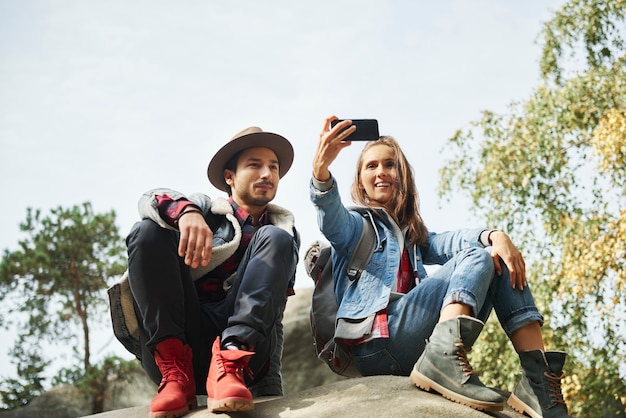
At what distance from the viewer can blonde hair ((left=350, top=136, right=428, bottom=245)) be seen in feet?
10.9

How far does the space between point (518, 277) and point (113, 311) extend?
1592 mm

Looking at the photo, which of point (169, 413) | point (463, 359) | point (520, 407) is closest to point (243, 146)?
point (169, 413)

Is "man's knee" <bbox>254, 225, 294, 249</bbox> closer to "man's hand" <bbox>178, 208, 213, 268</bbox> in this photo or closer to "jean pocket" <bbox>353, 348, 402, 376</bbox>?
"man's hand" <bbox>178, 208, 213, 268</bbox>

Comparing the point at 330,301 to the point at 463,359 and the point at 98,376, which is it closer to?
the point at 463,359

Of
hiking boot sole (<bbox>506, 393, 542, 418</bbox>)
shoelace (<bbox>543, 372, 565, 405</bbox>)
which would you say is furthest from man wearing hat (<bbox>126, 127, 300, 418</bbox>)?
shoelace (<bbox>543, 372, 565, 405</bbox>)

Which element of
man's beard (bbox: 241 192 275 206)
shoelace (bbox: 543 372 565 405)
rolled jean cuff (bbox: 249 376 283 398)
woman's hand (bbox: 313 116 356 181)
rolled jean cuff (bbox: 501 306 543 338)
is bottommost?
Answer: shoelace (bbox: 543 372 565 405)

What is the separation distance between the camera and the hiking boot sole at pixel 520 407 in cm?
271

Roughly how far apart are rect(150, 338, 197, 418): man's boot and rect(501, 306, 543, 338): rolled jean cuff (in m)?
1.25

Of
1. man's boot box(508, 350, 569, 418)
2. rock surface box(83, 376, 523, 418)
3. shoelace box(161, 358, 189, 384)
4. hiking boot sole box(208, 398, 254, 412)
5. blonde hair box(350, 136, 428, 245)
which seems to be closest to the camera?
hiking boot sole box(208, 398, 254, 412)

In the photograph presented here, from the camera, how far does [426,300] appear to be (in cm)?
287

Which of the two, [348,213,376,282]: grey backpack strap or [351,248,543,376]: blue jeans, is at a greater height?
[348,213,376,282]: grey backpack strap

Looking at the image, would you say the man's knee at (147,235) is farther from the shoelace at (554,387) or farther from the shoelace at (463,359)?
the shoelace at (554,387)

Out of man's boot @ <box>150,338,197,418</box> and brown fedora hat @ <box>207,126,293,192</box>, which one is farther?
brown fedora hat @ <box>207,126,293,192</box>

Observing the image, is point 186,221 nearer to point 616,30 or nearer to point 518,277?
point 518,277
